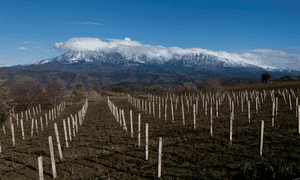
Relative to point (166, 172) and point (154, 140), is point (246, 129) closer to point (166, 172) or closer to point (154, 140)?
point (154, 140)

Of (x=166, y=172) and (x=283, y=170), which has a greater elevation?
(x=283, y=170)

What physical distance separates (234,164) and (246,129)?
5.45 meters

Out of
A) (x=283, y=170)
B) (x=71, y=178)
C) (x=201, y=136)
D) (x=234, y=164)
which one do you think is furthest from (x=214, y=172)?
(x=71, y=178)

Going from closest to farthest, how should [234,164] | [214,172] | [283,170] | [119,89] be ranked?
[283,170]
[214,172]
[234,164]
[119,89]

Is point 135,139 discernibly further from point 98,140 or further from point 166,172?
point 166,172

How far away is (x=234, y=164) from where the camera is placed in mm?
7844

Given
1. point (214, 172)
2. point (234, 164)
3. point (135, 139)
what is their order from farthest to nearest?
point (135, 139) → point (234, 164) → point (214, 172)

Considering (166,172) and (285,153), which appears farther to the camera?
(285,153)

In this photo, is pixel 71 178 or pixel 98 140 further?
pixel 98 140

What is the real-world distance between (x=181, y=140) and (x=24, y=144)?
1056cm

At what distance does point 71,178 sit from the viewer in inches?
301

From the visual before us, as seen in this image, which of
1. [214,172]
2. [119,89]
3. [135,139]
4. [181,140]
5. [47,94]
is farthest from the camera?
[119,89]

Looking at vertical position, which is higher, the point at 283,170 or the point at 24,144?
the point at 283,170

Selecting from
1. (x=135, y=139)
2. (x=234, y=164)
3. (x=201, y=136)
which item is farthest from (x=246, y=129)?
(x=135, y=139)
